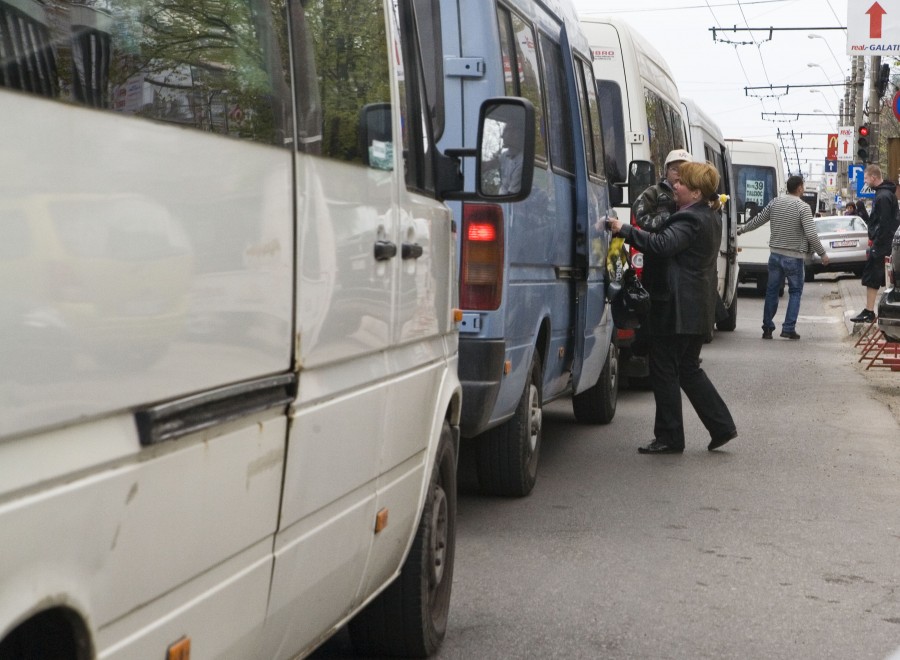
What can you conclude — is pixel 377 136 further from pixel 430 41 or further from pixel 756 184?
pixel 756 184

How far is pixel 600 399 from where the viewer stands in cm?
1070

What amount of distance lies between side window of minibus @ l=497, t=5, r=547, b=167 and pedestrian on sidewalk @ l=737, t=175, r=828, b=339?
11.5 metres

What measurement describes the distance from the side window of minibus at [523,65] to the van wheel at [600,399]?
317cm

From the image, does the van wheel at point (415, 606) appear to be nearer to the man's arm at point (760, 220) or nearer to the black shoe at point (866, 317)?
the man's arm at point (760, 220)

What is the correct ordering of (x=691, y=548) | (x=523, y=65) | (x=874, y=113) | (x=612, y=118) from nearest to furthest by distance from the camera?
1. (x=691, y=548)
2. (x=523, y=65)
3. (x=612, y=118)
4. (x=874, y=113)

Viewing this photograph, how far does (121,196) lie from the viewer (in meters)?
Answer: 2.38

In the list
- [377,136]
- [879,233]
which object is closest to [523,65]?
[377,136]

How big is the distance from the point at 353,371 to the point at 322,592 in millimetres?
533

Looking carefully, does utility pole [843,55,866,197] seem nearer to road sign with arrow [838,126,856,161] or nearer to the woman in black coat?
road sign with arrow [838,126,856,161]

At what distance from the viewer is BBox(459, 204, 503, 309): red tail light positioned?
6.73m

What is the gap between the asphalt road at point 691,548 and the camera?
A: 5.24m

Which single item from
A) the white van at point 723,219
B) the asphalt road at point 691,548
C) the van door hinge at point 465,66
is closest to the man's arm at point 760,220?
the white van at point 723,219

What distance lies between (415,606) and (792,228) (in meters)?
15.0

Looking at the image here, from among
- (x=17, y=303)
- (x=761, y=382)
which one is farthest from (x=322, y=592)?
(x=761, y=382)
